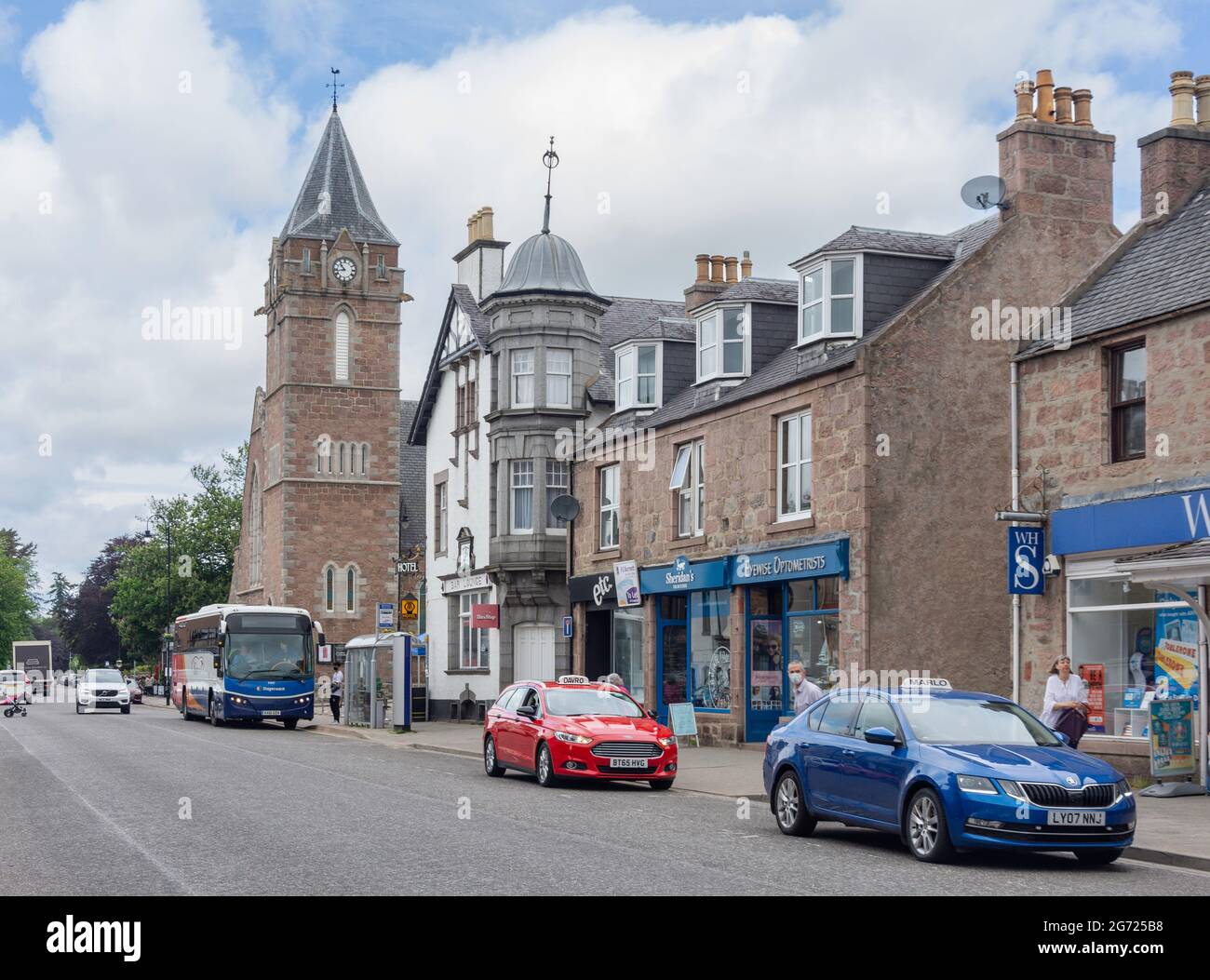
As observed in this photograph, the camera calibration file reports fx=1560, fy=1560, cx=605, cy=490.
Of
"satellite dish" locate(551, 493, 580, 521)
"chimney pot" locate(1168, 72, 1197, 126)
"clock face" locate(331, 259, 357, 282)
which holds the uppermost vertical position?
"clock face" locate(331, 259, 357, 282)

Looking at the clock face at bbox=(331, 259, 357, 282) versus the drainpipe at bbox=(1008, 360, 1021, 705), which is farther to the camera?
the clock face at bbox=(331, 259, 357, 282)

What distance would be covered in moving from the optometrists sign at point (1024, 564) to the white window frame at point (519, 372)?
57.9 feet

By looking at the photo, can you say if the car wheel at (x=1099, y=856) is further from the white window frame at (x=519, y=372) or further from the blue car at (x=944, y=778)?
the white window frame at (x=519, y=372)

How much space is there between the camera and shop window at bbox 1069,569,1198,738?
19594 mm

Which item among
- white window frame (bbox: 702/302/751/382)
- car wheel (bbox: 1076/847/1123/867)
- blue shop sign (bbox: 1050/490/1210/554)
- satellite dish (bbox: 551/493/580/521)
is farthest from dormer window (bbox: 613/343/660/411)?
car wheel (bbox: 1076/847/1123/867)

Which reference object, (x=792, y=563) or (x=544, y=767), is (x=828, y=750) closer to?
(x=544, y=767)

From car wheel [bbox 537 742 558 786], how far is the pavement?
5.60 feet

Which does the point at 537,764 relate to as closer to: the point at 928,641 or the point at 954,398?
the point at 928,641

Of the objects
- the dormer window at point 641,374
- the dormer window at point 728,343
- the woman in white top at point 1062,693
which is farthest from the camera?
the dormer window at point 641,374

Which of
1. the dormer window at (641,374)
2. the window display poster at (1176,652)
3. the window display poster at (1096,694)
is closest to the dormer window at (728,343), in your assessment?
the dormer window at (641,374)

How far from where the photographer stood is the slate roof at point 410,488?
244ft

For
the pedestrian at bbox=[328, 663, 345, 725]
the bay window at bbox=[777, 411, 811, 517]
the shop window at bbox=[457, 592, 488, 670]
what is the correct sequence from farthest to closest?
the pedestrian at bbox=[328, 663, 345, 725] → the shop window at bbox=[457, 592, 488, 670] → the bay window at bbox=[777, 411, 811, 517]

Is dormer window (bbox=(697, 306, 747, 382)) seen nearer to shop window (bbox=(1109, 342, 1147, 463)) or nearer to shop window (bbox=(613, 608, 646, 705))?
shop window (bbox=(613, 608, 646, 705))
